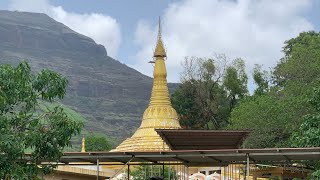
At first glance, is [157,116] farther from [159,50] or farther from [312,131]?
[312,131]

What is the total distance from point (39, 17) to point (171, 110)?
4535 inches

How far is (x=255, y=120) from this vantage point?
27562 millimetres

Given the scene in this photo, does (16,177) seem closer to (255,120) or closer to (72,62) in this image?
(255,120)

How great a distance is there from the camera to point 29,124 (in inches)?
497

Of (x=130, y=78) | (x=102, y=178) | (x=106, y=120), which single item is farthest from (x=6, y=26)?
(x=102, y=178)

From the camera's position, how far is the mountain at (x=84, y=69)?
9638cm

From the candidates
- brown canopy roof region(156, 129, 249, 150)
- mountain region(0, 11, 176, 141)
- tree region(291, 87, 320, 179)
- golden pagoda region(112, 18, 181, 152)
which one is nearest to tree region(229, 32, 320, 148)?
golden pagoda region(112, 18, 181, 152)

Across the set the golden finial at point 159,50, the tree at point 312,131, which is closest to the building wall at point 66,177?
the tree at point 312,131

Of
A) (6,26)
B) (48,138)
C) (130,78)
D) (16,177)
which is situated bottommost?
(16,177)

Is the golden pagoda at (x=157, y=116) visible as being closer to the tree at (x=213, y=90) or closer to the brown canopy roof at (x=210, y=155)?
the tree at (x=213, y=90)

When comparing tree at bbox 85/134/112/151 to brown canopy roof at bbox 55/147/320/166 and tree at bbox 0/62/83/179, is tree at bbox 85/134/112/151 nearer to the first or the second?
brown canopy roof at bbox 55/147/320/166

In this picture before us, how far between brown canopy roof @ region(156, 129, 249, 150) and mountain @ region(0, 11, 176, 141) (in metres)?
66.0

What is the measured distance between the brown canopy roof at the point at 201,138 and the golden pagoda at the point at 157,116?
1374 cm

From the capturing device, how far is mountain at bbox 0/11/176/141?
3794 inches
